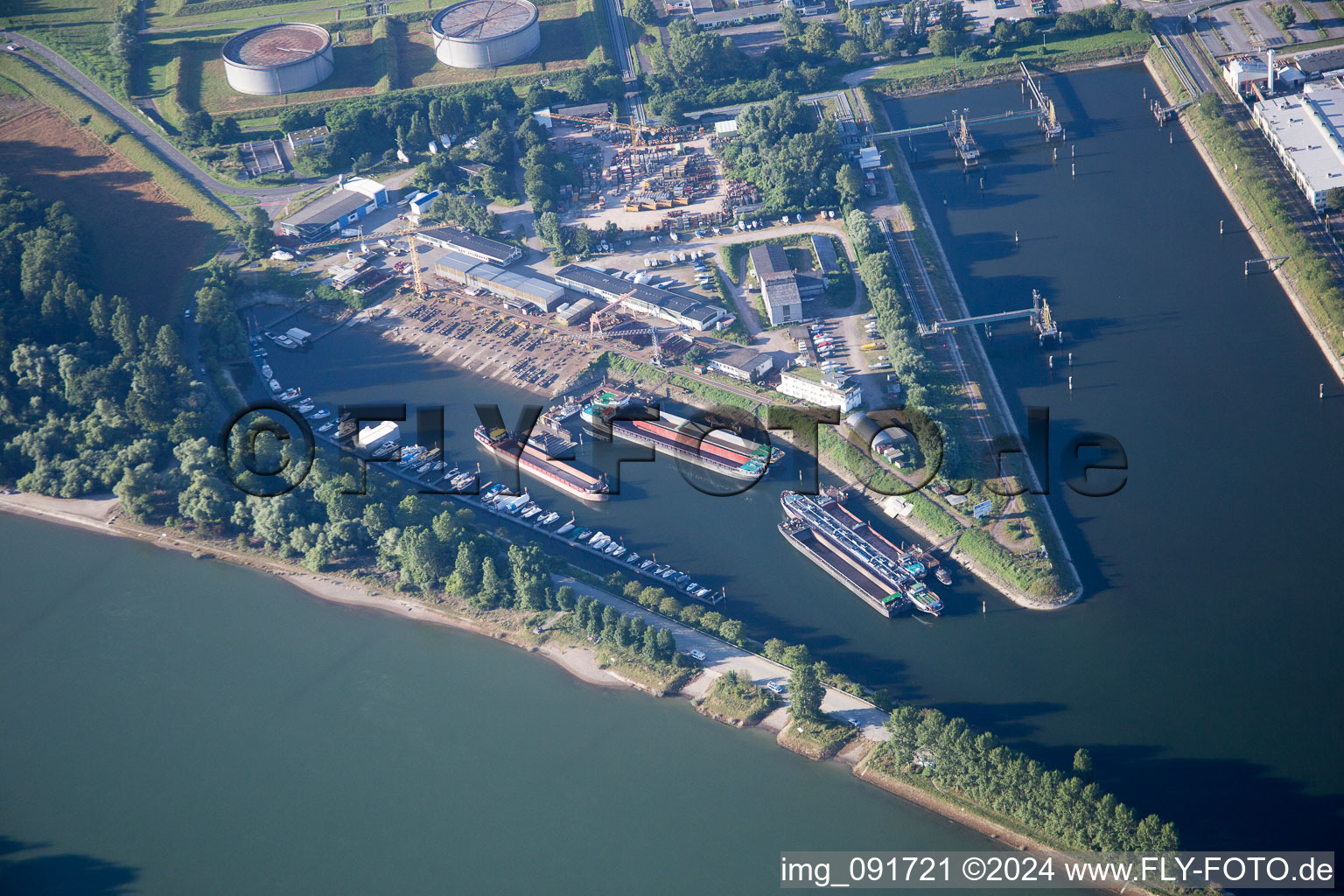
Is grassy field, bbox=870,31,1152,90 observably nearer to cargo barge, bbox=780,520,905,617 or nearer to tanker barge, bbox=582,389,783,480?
tanker barge, bbox=582,389,783,480

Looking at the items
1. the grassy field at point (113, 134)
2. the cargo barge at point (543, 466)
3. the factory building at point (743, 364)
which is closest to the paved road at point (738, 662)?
the cargo barge at point (543, 466)

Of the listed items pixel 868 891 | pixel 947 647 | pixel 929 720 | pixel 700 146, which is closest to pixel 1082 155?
pixel 700 146

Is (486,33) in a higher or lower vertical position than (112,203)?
higher

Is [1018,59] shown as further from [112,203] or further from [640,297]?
[112,203]

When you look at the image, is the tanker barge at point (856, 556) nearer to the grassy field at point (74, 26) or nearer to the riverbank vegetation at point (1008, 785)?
the riverbank vegetation at point (1008, 785)

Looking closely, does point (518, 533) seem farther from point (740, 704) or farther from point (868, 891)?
point (868, 891)

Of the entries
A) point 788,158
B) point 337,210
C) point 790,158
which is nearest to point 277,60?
point 337,210

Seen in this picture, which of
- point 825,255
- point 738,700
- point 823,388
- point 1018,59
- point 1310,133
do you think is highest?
point 1018,59
